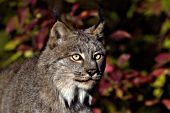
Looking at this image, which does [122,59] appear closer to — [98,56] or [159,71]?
[159,71]

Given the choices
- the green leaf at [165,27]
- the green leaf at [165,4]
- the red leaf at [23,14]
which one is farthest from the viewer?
the green leaf at [165,27]

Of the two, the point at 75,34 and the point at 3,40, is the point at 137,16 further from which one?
the point at 75,34

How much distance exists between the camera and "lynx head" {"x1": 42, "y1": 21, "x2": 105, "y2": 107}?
6.96m

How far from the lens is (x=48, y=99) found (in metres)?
7.22

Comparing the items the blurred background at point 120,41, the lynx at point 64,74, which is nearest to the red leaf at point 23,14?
the blurred background at point 120,41

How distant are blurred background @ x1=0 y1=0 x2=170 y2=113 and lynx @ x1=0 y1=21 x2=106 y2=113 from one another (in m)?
1.29

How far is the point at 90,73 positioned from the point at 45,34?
222 cm

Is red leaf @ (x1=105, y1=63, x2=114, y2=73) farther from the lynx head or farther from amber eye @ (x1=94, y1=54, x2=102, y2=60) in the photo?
amber eye @ (x1=94, y1=54, x2=102, y2=60)

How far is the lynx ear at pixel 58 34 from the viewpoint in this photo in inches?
281

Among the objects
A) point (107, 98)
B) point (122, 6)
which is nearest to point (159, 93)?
point (107, 98)

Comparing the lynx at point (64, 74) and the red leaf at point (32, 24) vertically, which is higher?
the red leaf at point (32, 24)

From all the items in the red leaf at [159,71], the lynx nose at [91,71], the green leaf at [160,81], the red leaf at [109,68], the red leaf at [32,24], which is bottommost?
the green leaf at [160,81]

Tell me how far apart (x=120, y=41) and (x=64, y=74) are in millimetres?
3458

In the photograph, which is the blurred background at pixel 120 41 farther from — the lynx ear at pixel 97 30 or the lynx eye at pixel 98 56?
the lynx eye at pixel 98 56
